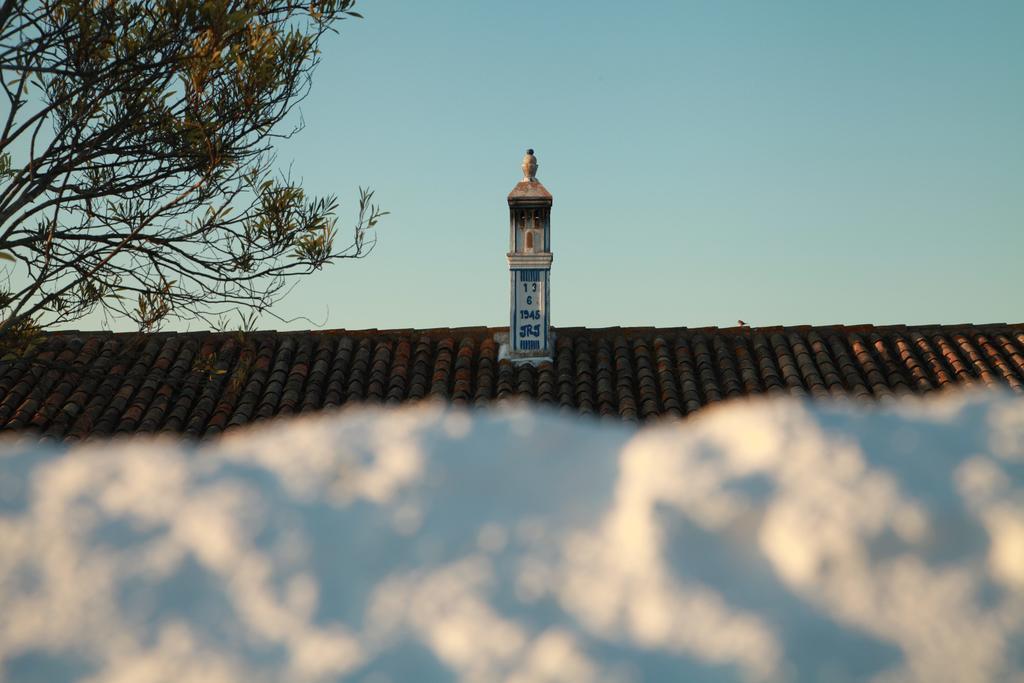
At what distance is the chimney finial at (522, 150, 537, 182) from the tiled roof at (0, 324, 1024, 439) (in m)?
2.23

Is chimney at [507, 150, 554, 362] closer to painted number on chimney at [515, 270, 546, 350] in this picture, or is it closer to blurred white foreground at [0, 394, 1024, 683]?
painted number on chimney at [515, 270, 546, 350]

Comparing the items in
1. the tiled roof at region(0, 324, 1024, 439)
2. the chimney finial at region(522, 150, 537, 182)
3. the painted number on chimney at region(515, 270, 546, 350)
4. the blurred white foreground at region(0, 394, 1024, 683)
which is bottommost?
the blurred white foreground at region(0, 394, 1024, 683)

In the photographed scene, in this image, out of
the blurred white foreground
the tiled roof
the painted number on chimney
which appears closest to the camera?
the blurred white foreground

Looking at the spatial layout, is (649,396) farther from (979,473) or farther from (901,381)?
(979,473)

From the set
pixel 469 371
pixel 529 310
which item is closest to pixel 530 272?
pixel 529 310

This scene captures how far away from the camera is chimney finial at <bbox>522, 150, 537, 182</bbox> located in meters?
14.3

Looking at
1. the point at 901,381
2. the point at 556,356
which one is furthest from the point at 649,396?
the point at 901,381

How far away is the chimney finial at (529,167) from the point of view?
14281mm

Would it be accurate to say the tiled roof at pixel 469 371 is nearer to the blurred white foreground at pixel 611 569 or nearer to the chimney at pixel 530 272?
the chimney at pixel 530 272

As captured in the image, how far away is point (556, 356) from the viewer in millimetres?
13805

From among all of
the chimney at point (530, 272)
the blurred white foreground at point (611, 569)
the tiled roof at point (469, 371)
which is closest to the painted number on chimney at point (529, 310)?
the chimney at point (530, 272)

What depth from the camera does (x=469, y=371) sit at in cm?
1335

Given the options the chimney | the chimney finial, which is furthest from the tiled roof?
the chimney finial

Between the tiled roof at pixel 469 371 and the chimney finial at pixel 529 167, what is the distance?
2.23 m
